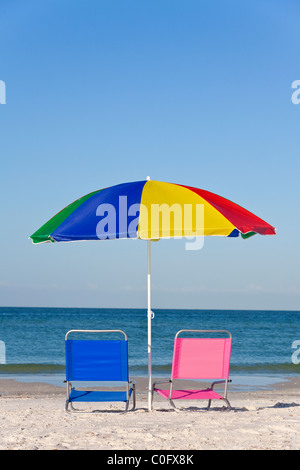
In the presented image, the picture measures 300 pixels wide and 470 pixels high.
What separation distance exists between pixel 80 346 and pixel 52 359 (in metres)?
12.0

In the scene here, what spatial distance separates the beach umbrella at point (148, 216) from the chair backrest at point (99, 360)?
3.84ft

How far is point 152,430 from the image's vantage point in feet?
16.0

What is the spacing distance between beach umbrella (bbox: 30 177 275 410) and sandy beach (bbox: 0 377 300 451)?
5.49 feet

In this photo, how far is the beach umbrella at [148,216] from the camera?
17.3 ft

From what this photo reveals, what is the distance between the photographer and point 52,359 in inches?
690

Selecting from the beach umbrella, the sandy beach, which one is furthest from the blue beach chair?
the beach umbrella

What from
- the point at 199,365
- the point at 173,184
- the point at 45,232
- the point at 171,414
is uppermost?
the point at 173,184

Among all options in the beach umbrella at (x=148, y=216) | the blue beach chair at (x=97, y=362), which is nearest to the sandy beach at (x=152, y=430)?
the blue beach chair at (x=97, y=362)

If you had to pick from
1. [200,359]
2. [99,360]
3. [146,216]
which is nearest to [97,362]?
[99,360]

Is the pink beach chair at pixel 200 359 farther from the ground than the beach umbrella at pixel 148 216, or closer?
closer

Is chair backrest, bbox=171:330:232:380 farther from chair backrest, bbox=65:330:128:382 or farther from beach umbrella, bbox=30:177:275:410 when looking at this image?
beach umbrella, bbox=30:177:275:410

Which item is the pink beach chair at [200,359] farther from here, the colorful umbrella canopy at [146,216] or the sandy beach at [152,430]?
the colorful umbrella canopy at [146,216]

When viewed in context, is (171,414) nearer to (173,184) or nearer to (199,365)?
(199,365)
